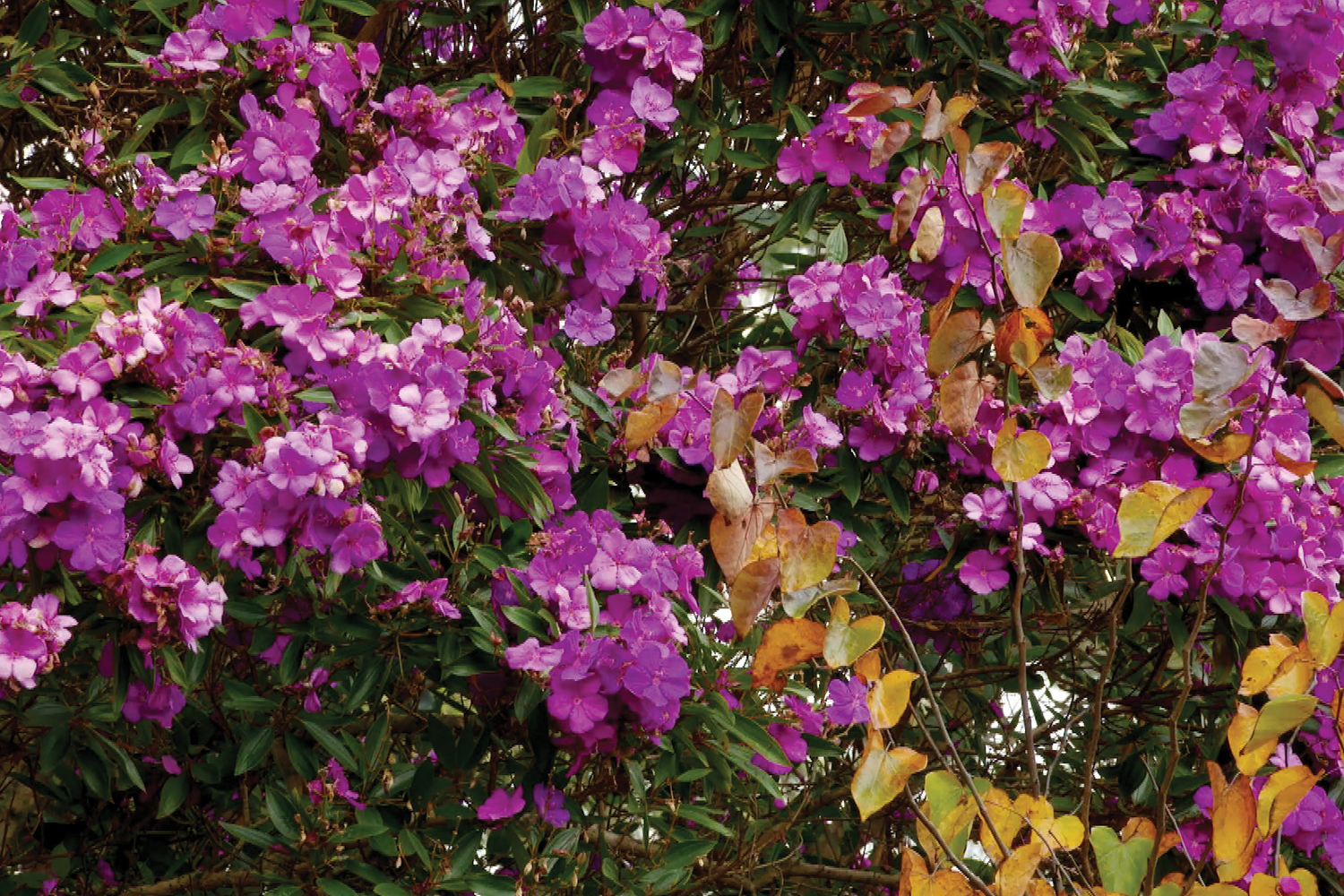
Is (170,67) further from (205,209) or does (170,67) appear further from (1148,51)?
(1148,51)

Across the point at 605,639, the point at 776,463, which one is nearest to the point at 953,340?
the point at 776,463

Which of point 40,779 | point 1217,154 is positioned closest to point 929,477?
point 1217,154

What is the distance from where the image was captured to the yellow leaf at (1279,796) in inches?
42.8

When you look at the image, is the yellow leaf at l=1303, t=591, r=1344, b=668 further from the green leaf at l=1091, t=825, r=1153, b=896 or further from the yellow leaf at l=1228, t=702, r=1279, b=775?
the green leaf at l=1091, t=825, r=1153, b=896

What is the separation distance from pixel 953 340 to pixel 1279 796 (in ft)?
1.42

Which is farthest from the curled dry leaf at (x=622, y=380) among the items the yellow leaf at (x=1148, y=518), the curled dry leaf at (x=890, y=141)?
the yellow leaf at (x=1148, y=518)

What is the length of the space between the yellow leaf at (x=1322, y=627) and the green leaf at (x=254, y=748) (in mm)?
1294

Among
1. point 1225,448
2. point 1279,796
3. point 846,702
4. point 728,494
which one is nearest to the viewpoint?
point 728,494

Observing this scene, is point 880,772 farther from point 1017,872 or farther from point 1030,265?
point 1030,265

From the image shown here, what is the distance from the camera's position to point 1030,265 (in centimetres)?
104

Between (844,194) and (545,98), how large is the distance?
0.51 m

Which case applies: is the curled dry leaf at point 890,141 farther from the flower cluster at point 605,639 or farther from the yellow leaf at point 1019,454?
the flower cluster at point 605,639

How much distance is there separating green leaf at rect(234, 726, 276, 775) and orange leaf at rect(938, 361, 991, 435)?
112 centimetres

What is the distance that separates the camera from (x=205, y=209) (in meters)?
1.69
